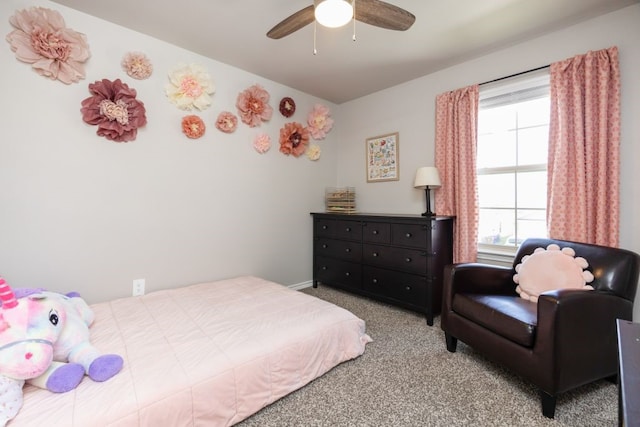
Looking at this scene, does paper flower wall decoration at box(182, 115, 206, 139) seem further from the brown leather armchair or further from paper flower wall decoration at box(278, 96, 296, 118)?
the brown leather armchair

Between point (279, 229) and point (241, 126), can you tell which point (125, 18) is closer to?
Result: point (241, 126)

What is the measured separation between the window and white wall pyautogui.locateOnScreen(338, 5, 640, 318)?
7.4 inches

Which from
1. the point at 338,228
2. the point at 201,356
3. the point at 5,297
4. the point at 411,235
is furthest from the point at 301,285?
the point at 5,297

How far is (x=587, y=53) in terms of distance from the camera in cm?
196

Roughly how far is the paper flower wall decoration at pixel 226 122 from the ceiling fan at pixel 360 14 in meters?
1.12

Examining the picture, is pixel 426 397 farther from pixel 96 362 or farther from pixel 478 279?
pixel 96 362

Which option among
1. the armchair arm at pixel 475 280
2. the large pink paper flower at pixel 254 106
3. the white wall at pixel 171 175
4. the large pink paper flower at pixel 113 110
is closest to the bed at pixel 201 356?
the white wall at pixel 171 175

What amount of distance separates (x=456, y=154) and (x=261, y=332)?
2.23 m

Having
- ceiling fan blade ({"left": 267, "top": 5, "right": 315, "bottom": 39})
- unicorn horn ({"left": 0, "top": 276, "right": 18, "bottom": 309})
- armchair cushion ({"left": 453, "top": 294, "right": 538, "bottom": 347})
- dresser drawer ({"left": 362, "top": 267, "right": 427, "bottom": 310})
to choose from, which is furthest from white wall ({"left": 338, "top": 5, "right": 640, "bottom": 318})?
unicorn horn ({"left": 0, "top": 276, "right": 18, "bottom": 309})

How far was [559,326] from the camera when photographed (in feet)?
4.28

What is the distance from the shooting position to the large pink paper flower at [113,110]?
1.96m

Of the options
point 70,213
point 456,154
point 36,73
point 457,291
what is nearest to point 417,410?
point 457,291

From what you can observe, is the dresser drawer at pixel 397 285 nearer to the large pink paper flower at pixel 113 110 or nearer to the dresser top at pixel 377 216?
the dresser top at pixel 377 216

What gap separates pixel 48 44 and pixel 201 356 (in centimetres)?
213
